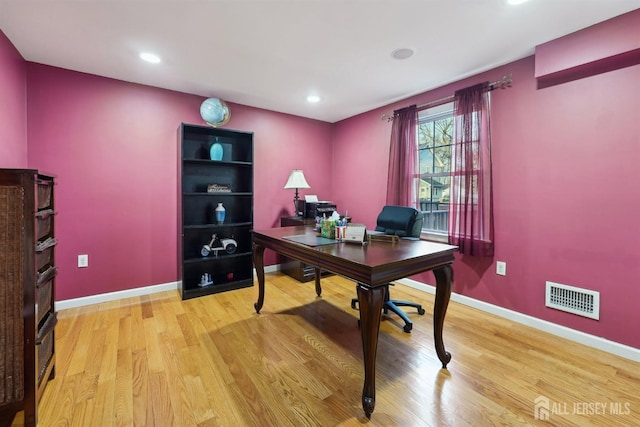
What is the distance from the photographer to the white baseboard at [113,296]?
271 cm

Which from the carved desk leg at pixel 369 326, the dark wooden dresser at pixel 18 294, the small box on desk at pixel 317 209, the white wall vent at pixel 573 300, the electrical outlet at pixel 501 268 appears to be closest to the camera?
the dark wooden dresser at pixel 18 294

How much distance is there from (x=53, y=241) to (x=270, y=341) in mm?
1552

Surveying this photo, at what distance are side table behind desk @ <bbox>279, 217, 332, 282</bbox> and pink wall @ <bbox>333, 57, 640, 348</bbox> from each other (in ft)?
5.70

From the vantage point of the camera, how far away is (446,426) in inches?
53.9

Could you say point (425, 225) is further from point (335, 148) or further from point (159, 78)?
point (159, 78)

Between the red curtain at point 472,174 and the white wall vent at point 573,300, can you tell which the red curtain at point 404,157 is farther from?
the white wall vent at point 573,300

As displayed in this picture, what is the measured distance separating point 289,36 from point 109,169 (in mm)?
2281

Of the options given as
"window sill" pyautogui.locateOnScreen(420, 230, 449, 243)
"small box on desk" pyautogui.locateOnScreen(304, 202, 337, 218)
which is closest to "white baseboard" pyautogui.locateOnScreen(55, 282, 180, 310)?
"small box on desk" pyautogui.locateOnScreen(304, 202, 337, 218)

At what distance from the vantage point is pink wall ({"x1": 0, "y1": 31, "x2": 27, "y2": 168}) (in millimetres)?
2061

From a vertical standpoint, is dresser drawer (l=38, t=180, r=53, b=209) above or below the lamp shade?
below

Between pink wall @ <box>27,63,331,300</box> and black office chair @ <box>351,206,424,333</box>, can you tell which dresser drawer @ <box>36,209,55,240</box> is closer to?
pink wall @ <box>27,63,331,300</box>

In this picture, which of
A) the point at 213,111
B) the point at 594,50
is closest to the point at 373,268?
the point at 594,50

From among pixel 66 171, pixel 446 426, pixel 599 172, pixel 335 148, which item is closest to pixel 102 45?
pixel 66 171

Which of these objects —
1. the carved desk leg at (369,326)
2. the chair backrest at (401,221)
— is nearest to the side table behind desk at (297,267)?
the chair backrest at (401,221)
